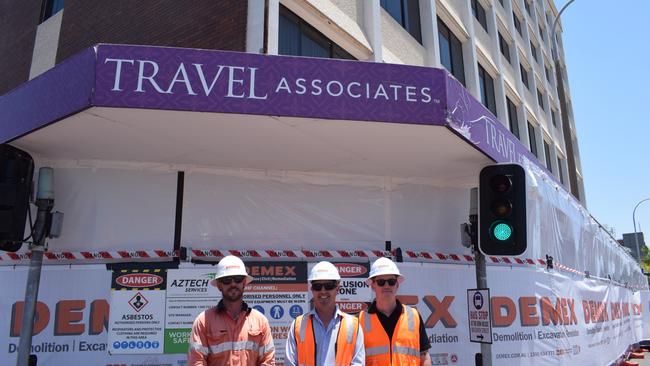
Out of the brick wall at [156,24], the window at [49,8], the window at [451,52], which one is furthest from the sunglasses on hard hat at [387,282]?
the window at [49,8]

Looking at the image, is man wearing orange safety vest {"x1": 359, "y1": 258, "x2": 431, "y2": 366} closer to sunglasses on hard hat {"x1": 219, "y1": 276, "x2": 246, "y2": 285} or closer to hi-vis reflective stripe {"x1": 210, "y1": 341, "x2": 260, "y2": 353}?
hi-vis reflective stripe {"x1": 210, "y1": 341, "x2": 260, "y2": 353}

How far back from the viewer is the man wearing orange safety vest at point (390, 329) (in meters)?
3.94

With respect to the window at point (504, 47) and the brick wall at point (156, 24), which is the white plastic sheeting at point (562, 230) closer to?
the brick wall at point (156, 24)

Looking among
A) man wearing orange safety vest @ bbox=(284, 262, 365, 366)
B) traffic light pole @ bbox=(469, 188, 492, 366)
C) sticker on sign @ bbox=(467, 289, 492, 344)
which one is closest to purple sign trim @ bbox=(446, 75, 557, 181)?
traffic light pole @ bbox=(469, 188, 492, 366)

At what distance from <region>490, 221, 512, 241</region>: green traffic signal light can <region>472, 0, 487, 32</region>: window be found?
44.0 ft

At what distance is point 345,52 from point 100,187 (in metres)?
4.97

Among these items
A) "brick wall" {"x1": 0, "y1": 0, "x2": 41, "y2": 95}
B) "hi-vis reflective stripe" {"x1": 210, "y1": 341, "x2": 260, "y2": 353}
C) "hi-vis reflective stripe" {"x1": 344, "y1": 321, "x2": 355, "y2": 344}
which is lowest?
"hi-vis reflective stripe" {"x1": 210, "y1": 341, "x2": 260, "y2": 353}

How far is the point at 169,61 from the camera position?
5.17 m

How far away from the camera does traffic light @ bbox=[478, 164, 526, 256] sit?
5.57m

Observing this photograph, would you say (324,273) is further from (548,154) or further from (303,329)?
(548,154)

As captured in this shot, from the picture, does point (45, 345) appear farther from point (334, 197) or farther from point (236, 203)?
point (334, 197)

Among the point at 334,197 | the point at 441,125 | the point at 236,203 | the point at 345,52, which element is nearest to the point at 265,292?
the point at 236,203

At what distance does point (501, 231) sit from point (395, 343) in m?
2.38

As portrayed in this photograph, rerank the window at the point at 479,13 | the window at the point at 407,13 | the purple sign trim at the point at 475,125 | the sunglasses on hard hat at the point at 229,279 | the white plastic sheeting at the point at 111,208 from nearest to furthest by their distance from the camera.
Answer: the sunglasses on hard hat at the point at 229,279, the purple sign trim at the point at 475,125, the white plastic sheeting at the point at 111,208, the window at the point at 407,13, the window at the point at 479,13
